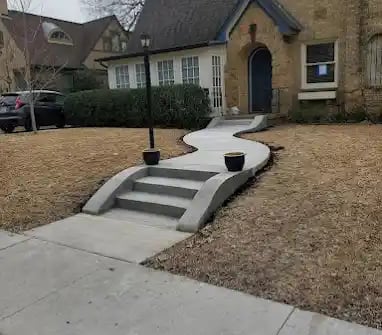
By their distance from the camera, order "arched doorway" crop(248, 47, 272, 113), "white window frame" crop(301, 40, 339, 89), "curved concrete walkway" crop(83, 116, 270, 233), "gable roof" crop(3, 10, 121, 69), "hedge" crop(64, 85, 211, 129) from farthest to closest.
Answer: "gable roof" crop(3, 10, 121, 69) → "arched doorway" crop(248, 47, 272, 113) → "hedge" crop(64, 85, 211, 129) → "white window frame" crop(301, 40, 339, 89) → "curved concrete walkway" crop(83, 116, 270, 233)

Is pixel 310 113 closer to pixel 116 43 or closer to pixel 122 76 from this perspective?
pixel 122 76

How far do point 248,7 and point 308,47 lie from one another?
2.48m

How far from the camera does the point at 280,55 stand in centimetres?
1370

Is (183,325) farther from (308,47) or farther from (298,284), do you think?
(308,47)

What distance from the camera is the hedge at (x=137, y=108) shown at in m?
13.8

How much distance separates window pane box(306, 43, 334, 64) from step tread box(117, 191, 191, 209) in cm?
960

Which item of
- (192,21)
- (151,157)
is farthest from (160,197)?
(192,21)

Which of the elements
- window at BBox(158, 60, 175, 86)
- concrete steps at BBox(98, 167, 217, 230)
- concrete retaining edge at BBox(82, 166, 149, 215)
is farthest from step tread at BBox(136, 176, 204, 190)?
window at BBox(158, 60, 175, 86)

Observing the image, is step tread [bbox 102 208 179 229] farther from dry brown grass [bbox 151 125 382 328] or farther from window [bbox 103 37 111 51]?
window [bbox 103 37 111 51]

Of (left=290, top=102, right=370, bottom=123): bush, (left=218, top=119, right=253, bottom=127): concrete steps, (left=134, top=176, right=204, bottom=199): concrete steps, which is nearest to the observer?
(left=134, top=176, right=204, bottom=199): concrete steps

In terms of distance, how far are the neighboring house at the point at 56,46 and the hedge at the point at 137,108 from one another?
8.27 metres

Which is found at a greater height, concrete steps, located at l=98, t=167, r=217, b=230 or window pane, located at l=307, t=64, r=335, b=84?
window pane, located at l=307, t=64, r=335, b=84

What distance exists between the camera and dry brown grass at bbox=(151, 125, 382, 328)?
335cm

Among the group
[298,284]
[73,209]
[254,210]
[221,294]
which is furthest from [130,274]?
[73,209]
